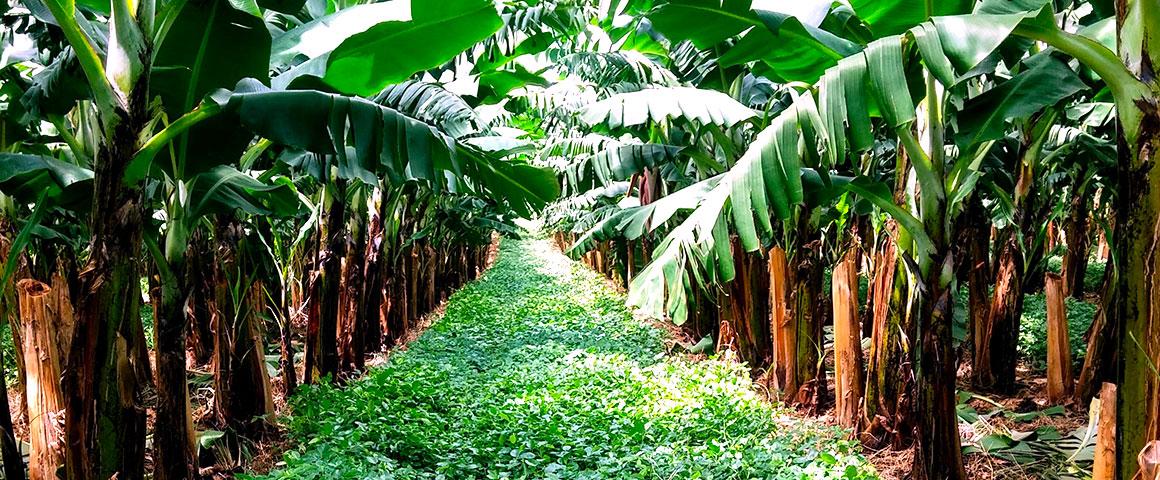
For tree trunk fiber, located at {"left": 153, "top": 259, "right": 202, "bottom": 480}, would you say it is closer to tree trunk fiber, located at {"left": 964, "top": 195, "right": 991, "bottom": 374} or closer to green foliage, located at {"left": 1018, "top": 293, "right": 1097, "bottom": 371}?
tree trunk fiber, located at {"left": 964, "top": 195, "right": 991, "bottom": 374}

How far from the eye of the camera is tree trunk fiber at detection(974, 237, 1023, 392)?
559 cm

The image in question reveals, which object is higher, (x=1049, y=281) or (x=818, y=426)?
(x=1049, y=281)

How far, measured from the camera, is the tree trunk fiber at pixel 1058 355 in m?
5.32

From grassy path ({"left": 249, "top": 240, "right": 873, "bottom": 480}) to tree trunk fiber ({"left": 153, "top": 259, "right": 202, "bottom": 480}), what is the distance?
46 centimetres

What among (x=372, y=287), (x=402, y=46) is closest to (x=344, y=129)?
(x=402, y=46)

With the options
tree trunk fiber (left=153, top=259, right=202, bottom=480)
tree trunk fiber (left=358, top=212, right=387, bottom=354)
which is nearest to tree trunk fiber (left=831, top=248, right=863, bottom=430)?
tree trunk fiber (left=153, top=259, right=202, bottom=480)

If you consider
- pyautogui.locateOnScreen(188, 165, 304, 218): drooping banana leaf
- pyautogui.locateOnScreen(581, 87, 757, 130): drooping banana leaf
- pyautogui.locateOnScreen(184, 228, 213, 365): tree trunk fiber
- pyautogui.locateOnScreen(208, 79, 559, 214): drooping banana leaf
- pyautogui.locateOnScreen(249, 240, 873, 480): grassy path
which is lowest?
pyautogui.locateOnScreen(249, 240, 873, 480): grassy path

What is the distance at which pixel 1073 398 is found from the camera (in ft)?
17.7

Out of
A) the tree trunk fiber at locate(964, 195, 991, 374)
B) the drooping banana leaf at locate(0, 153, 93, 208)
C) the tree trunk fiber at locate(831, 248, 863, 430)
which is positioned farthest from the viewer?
the tree trunk fiber at locate(964, 195, 991, 374)

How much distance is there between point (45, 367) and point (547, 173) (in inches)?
95.6

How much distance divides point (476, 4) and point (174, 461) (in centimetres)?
262

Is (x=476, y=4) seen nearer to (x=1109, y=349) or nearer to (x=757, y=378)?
(x=1109, y=349)

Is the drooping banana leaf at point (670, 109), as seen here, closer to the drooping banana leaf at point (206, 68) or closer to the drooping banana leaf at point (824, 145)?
the drooping banana leaf at point (824, 145)

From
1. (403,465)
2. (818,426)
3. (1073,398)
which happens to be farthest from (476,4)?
(1073,398)
